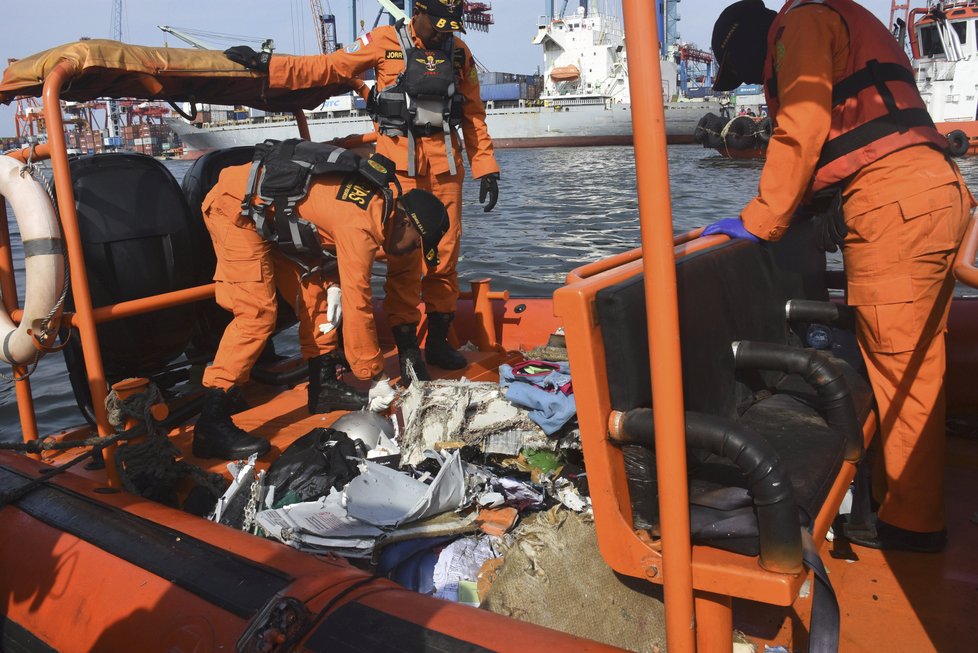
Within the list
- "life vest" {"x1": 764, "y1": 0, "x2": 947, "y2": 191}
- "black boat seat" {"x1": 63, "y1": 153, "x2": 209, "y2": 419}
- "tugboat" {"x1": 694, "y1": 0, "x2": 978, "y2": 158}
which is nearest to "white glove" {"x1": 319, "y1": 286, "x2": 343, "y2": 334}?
"black boat seat" {"x1": 63, "y1": 153, "x2": 209, "y2": 419}

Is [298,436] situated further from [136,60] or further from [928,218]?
[928,218]

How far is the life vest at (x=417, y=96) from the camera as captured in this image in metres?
3.57

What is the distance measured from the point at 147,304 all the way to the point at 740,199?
13.4 m

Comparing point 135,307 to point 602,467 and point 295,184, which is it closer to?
point 295,184

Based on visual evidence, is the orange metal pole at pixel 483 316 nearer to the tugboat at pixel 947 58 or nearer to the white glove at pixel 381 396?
the white glove at pixel 381 396

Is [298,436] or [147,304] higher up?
[147,304]

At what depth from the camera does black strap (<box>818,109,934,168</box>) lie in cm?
208

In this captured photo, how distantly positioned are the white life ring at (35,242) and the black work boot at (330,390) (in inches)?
44.8

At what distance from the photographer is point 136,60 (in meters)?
2.63

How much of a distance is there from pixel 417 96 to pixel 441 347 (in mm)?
1310

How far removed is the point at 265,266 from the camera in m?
2.93

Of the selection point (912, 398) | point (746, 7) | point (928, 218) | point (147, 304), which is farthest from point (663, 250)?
point (147, 304)

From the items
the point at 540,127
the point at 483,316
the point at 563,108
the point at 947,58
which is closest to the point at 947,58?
the point at 947,58

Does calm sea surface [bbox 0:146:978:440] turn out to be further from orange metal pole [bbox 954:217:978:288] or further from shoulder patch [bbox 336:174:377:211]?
orange metal pole [bbox 954:217:978:288]
